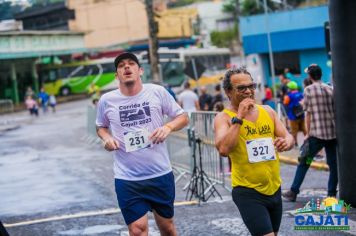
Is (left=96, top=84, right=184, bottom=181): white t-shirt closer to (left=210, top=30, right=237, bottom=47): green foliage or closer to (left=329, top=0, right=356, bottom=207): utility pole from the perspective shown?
(left=329, top=0, right=356, bottom=207): utility pole

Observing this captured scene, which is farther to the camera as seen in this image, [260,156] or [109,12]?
[109,12]

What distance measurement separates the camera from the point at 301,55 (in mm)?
31938

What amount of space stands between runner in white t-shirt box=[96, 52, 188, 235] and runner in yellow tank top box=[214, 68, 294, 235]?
2.61ft

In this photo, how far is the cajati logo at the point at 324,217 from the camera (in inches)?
278

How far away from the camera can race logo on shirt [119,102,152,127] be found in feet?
19.8

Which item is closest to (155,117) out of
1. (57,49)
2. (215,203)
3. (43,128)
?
(215,203)

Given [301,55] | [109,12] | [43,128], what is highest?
[109,12]

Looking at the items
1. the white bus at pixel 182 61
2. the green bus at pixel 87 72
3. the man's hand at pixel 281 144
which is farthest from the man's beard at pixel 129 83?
the green bus at pixel 87 72

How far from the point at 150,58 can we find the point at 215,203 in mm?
18408

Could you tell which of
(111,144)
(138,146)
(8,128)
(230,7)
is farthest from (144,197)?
(230,7)

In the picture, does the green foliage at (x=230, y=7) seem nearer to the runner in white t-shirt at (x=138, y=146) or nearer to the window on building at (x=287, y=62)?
the window on building at (x=287, y=62)

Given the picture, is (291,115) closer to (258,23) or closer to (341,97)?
(341,97)

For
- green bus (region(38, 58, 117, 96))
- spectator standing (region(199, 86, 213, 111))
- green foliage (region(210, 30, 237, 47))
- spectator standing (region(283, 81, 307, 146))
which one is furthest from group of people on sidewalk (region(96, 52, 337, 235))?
green foliage (region(210, 30, 237, 47))

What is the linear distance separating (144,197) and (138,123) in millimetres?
648
